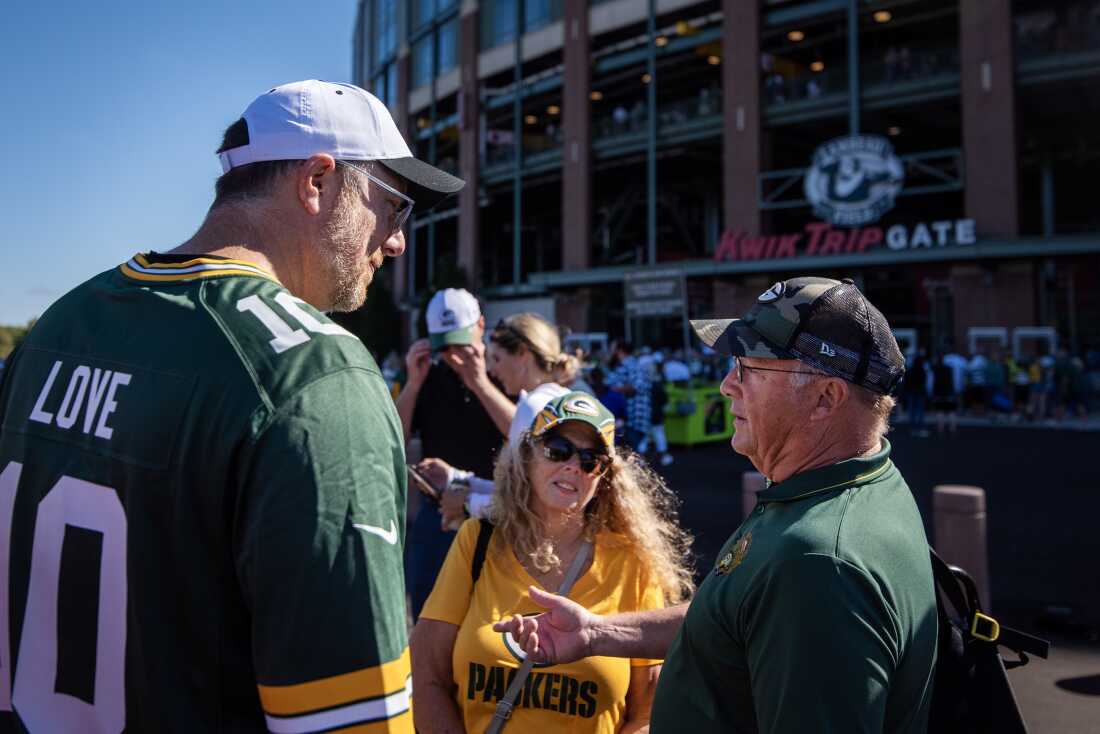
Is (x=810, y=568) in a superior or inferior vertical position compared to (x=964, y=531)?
superior

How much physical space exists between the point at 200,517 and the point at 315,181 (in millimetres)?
679

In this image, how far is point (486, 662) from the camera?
259cm

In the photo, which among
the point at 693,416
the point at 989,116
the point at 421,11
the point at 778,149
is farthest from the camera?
the point at 421,11

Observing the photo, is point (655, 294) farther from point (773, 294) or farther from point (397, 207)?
point (397, 207)

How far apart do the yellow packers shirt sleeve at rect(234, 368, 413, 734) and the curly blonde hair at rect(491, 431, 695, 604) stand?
166 centimetres

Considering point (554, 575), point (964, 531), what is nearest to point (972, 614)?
point (554, 575)

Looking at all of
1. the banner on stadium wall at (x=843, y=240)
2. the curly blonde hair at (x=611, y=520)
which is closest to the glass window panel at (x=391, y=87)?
the banner on stadium wall at (x=843, y=240)

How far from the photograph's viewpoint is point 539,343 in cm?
450

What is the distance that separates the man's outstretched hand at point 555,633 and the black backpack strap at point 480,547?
66 cm

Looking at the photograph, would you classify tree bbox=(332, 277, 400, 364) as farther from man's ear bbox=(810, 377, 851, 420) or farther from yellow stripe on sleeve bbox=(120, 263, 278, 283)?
yellow stripe on sleeve bbox=(120, 263, 278, 283)

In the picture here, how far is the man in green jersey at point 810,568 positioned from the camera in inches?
58.1

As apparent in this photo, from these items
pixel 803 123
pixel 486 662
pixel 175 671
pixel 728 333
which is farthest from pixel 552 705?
pixel 803 123

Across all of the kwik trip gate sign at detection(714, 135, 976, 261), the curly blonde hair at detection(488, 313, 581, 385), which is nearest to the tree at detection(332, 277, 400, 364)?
the kwik trip gate sign at detection(714, 135, 976, 261)

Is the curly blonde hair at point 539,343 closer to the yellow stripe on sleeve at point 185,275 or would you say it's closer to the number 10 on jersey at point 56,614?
the yellow stripe on sleeve at point 185,275
